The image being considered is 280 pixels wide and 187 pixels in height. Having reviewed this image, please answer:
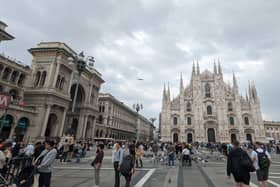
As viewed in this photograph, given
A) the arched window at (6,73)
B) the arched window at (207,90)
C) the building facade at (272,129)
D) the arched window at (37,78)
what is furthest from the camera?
the building facade at (272,129)

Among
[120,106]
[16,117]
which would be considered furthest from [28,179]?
[120,106]

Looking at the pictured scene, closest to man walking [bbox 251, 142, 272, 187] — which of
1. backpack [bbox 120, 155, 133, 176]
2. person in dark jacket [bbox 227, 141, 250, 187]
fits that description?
person in dark jacket [bbox 227, 141, 250, 187]

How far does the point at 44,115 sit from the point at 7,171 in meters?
21.9

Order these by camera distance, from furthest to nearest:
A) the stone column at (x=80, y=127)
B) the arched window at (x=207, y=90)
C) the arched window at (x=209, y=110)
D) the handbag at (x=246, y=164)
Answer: the arched window at (x=207, y=90), the arched window at (x=209, y=110), the stone column at (x=80, y=127), the handbag at (x=246, y=164)

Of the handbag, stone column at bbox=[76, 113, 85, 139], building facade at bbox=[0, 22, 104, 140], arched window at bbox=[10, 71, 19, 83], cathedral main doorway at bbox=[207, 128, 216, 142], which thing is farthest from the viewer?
cathedral main doorway at bbox=[207, 128, 216, 142]

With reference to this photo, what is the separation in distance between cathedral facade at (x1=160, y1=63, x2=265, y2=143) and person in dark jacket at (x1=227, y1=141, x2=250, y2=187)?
147 ft

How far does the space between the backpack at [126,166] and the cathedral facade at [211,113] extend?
44.9 meters

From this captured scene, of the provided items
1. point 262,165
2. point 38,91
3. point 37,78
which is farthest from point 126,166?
point 37,78

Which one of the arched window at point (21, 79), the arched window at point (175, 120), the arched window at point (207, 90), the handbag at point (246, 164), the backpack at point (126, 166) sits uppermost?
the arched window at point (207, 90)

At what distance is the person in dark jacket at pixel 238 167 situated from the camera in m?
4.40

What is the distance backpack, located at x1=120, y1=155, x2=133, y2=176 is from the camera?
5.01 metres

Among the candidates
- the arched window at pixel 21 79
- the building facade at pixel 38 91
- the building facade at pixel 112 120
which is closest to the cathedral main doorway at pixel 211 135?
the building facade at pixel 112 120

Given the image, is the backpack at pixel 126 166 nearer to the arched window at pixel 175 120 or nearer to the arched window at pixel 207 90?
the arched window at pixel 175 120

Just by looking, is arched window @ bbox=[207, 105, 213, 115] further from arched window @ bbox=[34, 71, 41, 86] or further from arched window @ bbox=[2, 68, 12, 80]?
arched window @ bbox=[2, 68, 12, 80]
